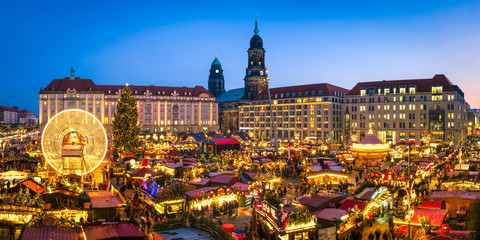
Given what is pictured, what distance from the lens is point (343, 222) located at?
16.5 metres

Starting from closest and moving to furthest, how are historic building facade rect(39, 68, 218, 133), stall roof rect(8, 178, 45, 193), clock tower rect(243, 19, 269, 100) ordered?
stall roof rect(8, 178, 45, 193) → historic building facade rect(39, 68, 218, 133) → clock tower rect(243, 19, 269, 100)

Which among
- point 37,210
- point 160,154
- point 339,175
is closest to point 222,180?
point 339,175

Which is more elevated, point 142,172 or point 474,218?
point 142,172

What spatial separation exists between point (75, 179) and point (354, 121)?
7509cm

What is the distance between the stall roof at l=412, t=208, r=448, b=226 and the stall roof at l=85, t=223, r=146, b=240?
1245 cm

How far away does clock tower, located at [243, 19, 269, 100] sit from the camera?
4675 inches

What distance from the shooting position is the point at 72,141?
87.4ft

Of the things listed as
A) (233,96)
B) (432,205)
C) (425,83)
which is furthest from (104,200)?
(233,96)

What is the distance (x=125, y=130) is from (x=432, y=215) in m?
41.5

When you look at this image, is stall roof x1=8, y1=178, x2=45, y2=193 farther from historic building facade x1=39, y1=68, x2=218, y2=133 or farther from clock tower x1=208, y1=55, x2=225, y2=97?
clock tower x1=208, y1=55, x2=225, y2=97

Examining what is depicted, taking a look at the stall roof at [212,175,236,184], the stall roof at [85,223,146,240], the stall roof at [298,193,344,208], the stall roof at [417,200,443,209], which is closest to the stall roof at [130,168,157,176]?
the stall roof at [212,175,236,184]

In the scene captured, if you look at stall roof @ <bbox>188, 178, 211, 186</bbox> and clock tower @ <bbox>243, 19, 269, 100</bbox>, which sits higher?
clock tower @ <bbox>243, 19, 269, 100</bbox>

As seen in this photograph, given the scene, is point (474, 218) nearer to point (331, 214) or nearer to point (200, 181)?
point (331, 214)

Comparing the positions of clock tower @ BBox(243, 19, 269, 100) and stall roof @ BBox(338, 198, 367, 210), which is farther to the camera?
clock tower @ BBox(243, 19, 269, 100)
